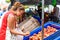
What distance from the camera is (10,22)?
2666 mm

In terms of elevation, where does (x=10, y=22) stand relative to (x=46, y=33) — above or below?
above

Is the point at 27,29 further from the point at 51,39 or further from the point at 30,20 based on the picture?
the point at 51,39

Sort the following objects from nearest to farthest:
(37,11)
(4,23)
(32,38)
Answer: (4,23) → (32,38) → (37,11)

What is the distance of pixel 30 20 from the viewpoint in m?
3.66

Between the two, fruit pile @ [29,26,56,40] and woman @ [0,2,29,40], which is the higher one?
woman @ [0,2,29,40]

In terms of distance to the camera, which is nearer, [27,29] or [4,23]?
[4,23]

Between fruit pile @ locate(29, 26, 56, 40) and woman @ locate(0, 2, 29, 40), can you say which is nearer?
woman @ locate(0, 2, 29, 40)

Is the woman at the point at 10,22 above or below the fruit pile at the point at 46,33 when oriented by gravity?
above

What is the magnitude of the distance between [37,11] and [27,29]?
2.10ft

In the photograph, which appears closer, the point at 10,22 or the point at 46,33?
the point at 10,22

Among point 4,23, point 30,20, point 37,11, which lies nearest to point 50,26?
point 30,20

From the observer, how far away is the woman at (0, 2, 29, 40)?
2.68 m

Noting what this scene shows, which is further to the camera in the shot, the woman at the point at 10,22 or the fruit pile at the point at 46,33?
the fruit pile at the point at 46,33

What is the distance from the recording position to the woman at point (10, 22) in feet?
8.80
